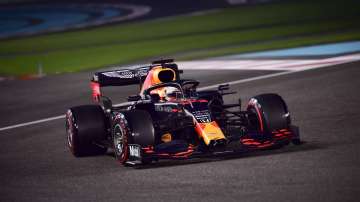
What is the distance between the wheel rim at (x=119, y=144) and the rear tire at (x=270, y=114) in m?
1.85

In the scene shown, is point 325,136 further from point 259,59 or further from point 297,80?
point 259,59

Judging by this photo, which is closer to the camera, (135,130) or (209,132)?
(209,132)

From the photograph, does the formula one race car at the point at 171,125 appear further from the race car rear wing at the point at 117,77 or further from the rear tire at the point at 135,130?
the race car rear wing at the point at 117,77

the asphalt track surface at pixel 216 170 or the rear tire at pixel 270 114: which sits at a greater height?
the rear tire at pixel 270 114

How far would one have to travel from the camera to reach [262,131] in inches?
470

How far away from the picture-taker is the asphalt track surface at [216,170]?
9.55 metres

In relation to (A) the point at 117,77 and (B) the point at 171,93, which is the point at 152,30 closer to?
(A) the point at 117,77

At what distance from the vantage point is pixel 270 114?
11852mm

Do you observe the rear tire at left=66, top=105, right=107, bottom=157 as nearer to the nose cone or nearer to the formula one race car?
the formula one race car

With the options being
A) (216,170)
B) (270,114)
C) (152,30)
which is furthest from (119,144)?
(152,30)

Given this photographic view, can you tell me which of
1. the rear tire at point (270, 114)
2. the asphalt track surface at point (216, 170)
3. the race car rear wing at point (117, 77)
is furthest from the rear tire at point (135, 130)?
the race car rear wing at point (117, 77)

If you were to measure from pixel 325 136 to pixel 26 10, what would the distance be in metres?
39.7

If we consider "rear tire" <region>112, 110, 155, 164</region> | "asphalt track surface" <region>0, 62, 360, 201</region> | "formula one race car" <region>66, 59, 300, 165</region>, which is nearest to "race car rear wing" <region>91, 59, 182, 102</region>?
"formula one race car" <region>66, 59, 300, 165</region>

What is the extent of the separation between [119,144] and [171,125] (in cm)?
74
